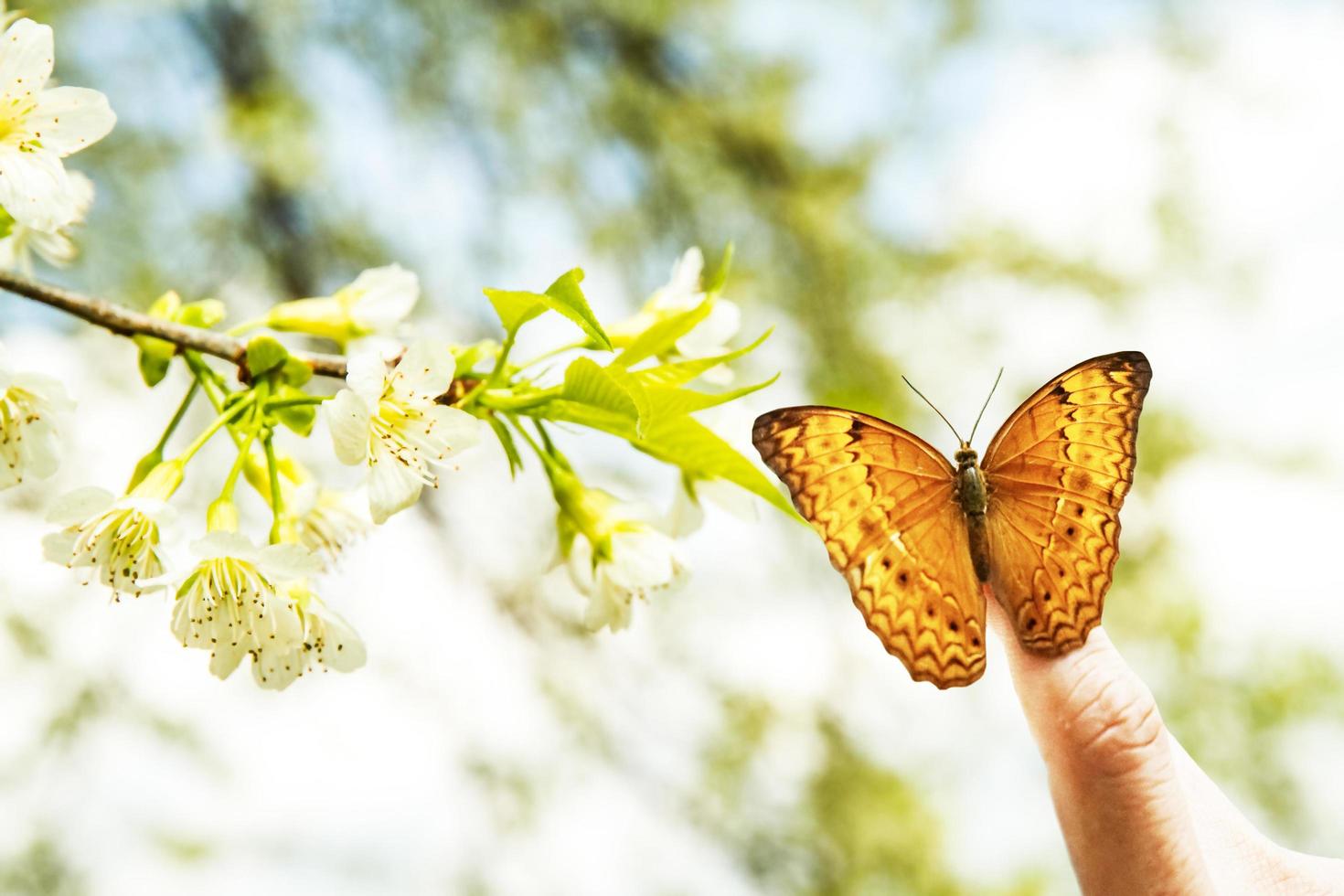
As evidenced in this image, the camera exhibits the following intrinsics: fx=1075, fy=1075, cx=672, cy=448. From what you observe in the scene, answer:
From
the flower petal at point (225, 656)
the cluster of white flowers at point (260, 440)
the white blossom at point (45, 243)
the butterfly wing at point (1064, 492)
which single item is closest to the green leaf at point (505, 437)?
the cluster of white flowers at point (260, 440)

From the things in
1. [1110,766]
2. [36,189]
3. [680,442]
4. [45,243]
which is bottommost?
[1110,766]

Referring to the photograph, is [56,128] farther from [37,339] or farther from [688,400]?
[37,339]

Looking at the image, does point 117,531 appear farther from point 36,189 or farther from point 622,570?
point 622,570

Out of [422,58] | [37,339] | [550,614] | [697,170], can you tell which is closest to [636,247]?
[697,170]

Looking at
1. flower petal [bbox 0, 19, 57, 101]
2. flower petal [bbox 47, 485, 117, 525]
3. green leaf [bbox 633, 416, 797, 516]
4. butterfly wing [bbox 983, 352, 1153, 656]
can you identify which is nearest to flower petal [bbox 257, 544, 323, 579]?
flower petal [bbox 47, 485, 117, 525]

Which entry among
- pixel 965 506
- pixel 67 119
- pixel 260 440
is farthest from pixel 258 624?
pixel 965 506

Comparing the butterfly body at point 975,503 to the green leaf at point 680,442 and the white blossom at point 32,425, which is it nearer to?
the green leaf at point 680,442
